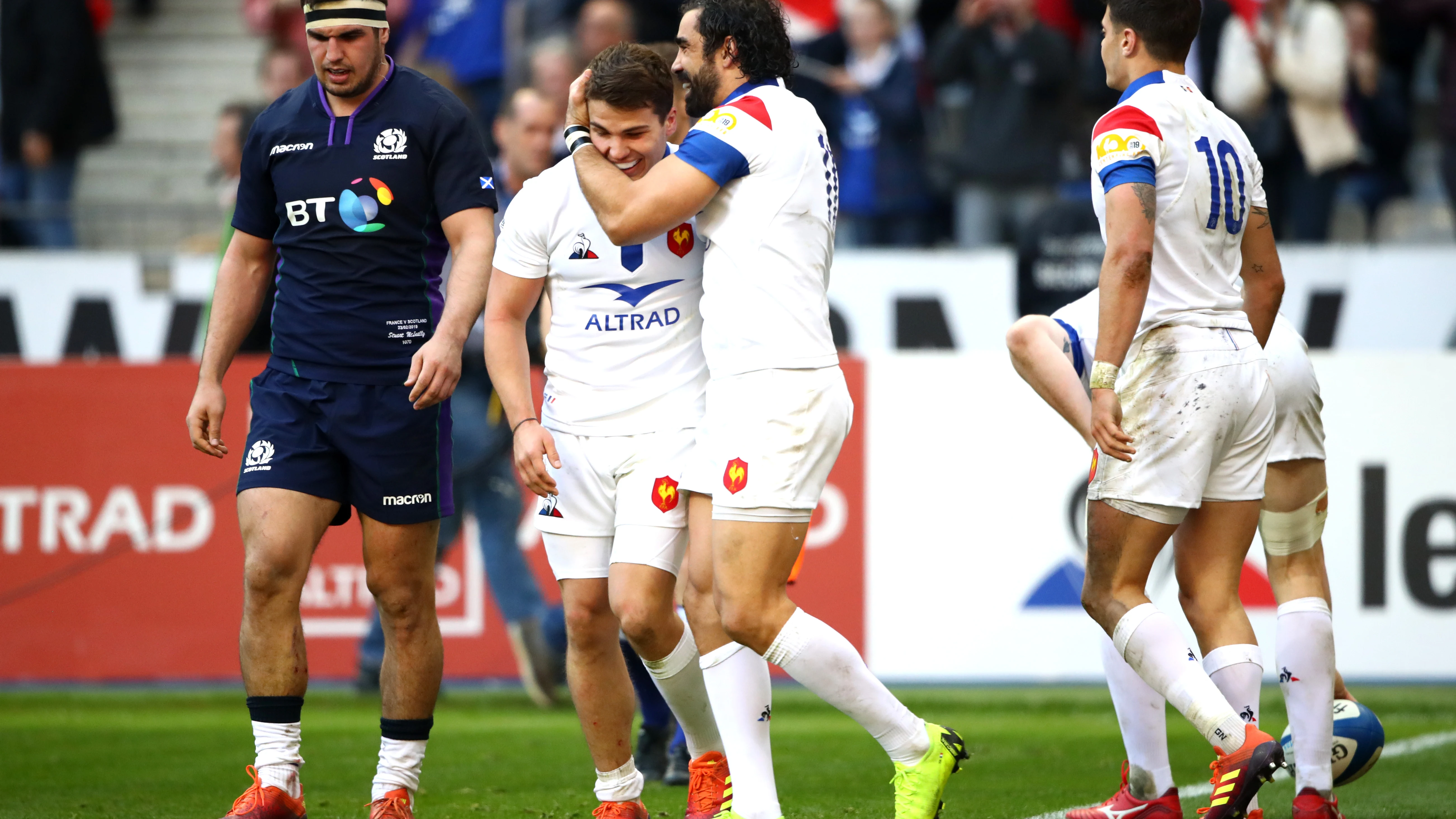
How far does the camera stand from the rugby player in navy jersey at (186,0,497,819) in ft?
16.2

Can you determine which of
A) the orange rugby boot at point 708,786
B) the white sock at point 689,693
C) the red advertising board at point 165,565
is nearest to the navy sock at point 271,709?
the white sock at point 689,693

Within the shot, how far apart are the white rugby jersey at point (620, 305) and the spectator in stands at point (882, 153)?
20.6 ft

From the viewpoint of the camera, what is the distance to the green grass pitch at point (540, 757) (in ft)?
18.5

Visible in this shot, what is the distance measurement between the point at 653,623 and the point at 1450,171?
8.16m

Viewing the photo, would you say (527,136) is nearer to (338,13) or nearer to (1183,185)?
(338,13)

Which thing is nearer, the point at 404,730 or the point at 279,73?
the point at 404,730

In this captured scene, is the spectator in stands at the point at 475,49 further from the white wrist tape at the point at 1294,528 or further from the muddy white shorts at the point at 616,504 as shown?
the white wrist tape at the point at 1294,528

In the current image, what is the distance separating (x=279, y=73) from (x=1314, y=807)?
A: 8.87 meters

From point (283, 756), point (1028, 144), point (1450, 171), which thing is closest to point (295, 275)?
point (283, 756)

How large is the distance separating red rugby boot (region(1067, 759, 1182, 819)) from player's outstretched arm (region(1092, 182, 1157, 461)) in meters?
1.19

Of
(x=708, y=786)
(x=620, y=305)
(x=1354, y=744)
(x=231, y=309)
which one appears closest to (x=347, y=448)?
(x=231, y=309)

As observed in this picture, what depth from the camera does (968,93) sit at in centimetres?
→ 1132

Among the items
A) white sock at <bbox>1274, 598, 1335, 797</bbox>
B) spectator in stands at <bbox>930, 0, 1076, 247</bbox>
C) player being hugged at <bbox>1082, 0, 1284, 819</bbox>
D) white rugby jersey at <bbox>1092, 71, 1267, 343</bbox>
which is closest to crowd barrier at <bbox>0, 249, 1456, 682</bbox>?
spectator in stands at <bbox>930, 0, 1076, 247</bbox>

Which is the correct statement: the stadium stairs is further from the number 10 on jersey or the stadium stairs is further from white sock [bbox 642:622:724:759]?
the number 10 on jersey
